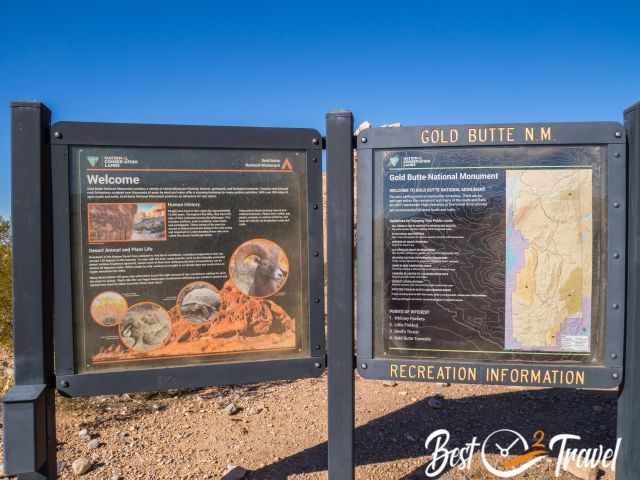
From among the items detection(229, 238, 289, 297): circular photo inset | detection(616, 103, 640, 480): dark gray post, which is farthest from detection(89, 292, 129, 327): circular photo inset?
detection(616, 103, 640, 480): dark gray post

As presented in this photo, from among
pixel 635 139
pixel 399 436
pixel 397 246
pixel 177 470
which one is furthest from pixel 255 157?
pixel 399 436

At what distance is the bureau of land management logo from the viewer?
10.7 feet

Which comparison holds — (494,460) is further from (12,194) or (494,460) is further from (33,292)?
(12,194)

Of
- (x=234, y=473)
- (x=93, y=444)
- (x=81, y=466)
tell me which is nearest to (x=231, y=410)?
(x=234, y=473)

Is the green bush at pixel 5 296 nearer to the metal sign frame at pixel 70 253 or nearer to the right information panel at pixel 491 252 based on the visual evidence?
the metal sign frame at pixel 70 253

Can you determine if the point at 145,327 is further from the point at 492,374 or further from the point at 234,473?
the point at 492,374

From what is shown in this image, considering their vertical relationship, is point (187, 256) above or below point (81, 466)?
above

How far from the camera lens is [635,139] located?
2.64m

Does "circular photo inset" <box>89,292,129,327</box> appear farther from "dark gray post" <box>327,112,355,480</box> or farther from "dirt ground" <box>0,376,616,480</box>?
"dirt ground" <box>0,376,616,480</box>

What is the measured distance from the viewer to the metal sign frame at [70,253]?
258cm

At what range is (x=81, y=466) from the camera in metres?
3.37

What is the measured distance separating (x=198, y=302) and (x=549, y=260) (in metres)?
2.36

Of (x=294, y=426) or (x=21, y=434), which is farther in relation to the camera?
(x=294, y=426)

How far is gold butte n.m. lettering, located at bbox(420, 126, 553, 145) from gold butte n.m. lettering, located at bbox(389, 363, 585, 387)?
1521mm
